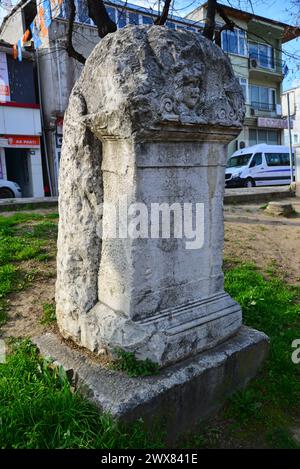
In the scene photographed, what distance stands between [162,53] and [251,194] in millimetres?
8963

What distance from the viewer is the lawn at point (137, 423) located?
1.83 meters

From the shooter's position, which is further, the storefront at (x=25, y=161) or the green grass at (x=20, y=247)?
the storefront at (x=25, y=161)

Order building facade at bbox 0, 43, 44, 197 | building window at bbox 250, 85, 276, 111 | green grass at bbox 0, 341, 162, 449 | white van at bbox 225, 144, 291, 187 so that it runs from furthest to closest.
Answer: building window at bbox 250, 85, 276, 111 → white van at bbox 225, 144, 291, 187 → building facade at bbox 0, 43, 44, 197 → green grass at bbox 0, 341, 162, 449

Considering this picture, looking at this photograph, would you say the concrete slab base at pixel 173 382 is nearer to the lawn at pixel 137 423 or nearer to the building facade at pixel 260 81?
the lawn at pixel 137 423

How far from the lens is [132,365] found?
2.14 metres

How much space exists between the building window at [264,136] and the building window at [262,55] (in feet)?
16.0

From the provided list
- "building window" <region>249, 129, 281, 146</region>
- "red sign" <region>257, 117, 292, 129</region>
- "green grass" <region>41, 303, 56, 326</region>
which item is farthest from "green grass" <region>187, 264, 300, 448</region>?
"red sign" <region>257, 117, 292, 129</region>

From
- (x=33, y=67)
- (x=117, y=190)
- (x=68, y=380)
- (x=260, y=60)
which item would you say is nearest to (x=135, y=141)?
(x=117, y=190)

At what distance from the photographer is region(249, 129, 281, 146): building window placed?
28.4 meters

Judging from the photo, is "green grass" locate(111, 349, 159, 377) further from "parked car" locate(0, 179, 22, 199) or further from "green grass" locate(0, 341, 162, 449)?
"parked car" locate(0, 179, 22, 199)

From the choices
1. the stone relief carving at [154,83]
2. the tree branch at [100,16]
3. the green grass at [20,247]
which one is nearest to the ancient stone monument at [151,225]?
the stone relief carving at [154,83]

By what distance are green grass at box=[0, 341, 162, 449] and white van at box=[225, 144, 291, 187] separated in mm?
18745

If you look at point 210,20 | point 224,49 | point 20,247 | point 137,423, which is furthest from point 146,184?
point 224,49
